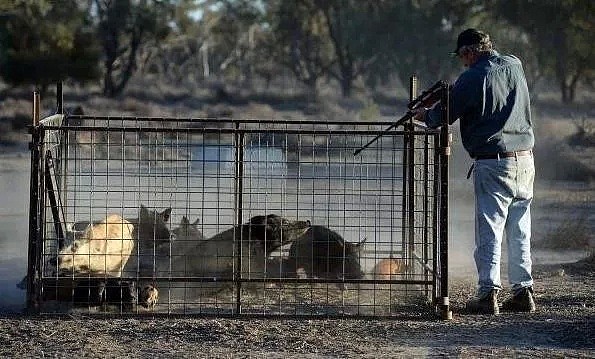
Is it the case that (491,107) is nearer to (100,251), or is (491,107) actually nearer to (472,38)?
(472,38)

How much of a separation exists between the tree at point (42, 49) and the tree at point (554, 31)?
16.8m

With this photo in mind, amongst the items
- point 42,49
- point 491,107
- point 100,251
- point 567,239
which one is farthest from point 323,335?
point 42,49

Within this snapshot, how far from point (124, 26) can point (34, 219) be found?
51.5 m

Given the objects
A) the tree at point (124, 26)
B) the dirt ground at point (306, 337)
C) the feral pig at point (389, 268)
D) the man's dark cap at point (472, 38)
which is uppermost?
the tree at point (124, 26)

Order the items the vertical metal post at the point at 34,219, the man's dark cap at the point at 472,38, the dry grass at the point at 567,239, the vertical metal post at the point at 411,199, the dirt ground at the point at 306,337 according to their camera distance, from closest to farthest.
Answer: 1. the dirt ground at the point at 306,337
2. the vertical metal post at the point at 34,219
3. the man's dark cap at the point at 472,38
4. the vertical metal post at the point at 411,199
5. the dry grass at the point at 567,239

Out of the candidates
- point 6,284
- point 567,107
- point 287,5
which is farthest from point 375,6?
point 6,284

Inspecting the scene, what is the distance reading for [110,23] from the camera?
192 ft

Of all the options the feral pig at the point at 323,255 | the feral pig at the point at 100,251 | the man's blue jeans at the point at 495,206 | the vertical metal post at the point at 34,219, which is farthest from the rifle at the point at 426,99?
the vertical metal post at the point at 34,219

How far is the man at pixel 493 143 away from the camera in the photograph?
9.37 m

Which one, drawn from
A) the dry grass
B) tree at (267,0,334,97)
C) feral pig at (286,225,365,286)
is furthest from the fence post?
tree at (267,0,334,97)

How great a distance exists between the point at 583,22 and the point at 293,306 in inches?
1053

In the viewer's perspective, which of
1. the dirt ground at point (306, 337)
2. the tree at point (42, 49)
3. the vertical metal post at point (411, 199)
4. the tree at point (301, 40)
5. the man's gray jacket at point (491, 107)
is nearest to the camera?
the dirt ground at point (306, 337)

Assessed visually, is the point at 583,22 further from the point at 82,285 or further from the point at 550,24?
the point at 82,285

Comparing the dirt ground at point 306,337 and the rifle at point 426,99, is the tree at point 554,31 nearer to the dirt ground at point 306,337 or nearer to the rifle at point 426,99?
the rifle at point 426,99
